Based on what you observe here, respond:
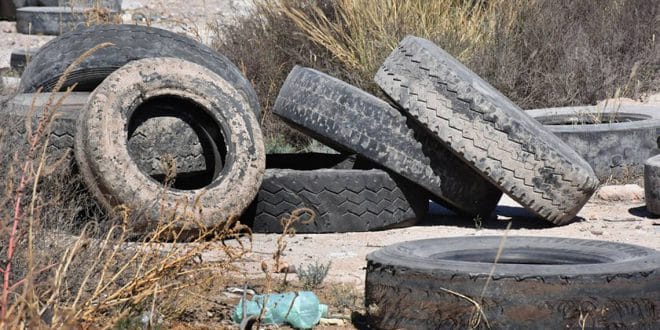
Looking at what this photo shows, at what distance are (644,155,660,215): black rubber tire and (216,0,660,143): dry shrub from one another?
342 cm

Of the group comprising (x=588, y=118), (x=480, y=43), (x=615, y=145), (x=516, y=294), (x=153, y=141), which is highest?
(x=516, y=294)

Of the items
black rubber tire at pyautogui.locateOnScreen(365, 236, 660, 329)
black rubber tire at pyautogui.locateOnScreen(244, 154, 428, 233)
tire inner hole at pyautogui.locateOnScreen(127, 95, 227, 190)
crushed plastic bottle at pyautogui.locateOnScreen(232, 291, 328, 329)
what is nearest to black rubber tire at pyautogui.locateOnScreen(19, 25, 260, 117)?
tire inner hole at pyautogui.locateOnScreen(127, 95, 227, 190)

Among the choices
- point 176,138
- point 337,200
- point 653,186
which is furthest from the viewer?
point 653,186

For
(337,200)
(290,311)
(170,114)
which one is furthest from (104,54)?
(290,311)

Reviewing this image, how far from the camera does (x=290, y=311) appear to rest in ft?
15.0

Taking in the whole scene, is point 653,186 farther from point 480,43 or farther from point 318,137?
point 480,43

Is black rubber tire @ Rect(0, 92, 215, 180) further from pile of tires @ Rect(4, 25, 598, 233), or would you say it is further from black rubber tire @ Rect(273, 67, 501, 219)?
black rubber tire @ Rect(273, 67, 501, 219)

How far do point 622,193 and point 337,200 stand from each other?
223 centimetres

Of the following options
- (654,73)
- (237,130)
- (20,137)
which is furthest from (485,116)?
(654,73)

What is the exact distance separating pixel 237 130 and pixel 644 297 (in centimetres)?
317

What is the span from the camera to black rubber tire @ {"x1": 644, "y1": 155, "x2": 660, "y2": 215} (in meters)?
7.27

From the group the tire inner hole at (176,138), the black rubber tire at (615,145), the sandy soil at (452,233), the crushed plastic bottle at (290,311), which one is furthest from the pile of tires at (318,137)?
the crushed plastic bottle at (290,311)

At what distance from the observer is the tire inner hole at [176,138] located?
674 centimetres

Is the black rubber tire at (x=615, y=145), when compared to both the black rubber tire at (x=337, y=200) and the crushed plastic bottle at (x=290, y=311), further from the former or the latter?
the crushed plastic bottle at (x=290, y=311)
